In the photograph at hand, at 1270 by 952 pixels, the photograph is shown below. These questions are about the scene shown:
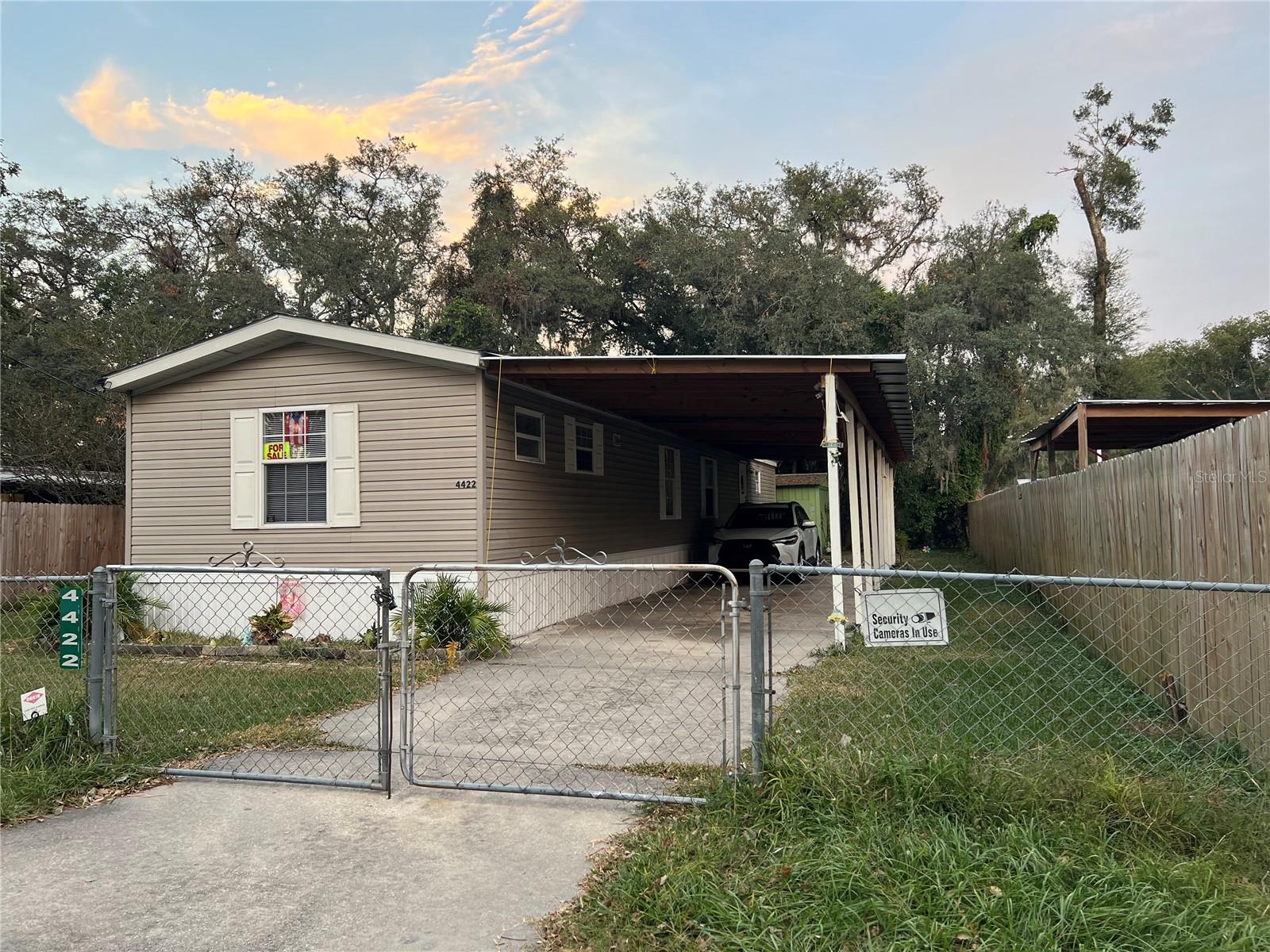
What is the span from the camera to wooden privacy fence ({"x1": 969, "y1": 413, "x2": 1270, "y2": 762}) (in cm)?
421

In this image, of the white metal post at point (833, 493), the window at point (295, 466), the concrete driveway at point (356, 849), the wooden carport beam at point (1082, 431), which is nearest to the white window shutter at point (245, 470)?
the window at point (295, 466)

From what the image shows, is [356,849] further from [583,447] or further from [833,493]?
[583,447]

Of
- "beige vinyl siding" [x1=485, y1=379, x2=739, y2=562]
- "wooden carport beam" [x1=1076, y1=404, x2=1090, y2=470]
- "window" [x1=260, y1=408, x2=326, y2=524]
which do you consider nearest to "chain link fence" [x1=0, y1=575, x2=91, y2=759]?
"window" [x1=260, y1=408, x2=326, y2=524]

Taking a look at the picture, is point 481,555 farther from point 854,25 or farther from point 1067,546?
point 854,25

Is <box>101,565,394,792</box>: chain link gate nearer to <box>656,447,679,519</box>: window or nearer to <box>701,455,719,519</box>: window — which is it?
<box>656,447,679,519</box>: window

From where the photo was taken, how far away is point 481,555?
9.57 m

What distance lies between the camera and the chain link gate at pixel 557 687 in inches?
174

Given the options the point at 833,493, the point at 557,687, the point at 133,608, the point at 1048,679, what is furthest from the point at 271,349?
the point at 1048,679

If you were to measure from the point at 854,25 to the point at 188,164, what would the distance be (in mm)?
26139

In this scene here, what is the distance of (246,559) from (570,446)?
4.41 m

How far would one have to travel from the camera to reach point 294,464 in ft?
34.1

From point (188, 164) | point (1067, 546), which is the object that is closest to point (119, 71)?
point (1067, 546)
